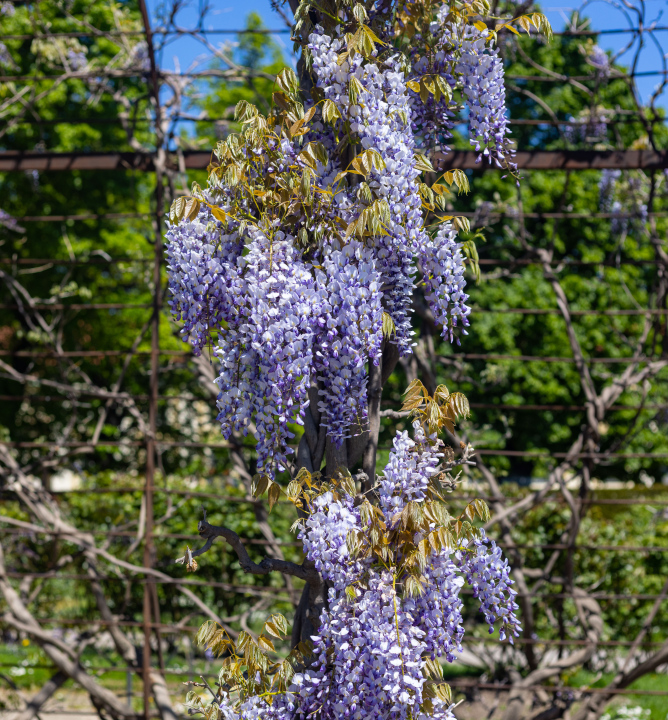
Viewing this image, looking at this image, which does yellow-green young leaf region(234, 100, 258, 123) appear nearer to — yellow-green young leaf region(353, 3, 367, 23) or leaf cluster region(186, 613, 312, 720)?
yellow-green young leaf region(353, 3, 367, 23)

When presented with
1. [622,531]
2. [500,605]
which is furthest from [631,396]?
[500,605]

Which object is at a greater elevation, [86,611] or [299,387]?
[299,387]

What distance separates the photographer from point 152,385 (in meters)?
2.90

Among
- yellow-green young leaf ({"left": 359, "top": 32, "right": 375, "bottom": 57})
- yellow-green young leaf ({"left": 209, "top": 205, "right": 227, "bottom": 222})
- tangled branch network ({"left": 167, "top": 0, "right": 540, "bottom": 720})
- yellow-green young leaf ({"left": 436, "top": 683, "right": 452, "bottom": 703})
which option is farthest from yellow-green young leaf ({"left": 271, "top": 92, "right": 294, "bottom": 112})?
yellow-green young leaf ({"left": 436, "top": 683, "right": 452, "bottom": 703})

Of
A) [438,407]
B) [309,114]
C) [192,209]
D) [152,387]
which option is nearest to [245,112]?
[309,114]

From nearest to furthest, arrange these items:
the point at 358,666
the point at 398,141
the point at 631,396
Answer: the point at 358,666, the point at 398,141, the point at 631,396

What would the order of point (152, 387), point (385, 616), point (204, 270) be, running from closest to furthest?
point (385, 616)
point (204, 270)
point (152, 387)

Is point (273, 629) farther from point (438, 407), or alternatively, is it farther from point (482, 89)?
point (482, 89)

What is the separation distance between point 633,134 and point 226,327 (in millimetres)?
13129

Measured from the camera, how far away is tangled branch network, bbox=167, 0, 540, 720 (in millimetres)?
1454

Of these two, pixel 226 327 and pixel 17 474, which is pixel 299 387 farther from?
pixel 17 474

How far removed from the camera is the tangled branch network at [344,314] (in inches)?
57.2

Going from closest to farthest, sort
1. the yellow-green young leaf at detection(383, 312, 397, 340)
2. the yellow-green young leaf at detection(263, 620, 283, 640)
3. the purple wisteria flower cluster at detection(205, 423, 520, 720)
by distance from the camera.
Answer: the purple wisteria flower cluster at detection(205, 423, 520, 720) < the yellow-green young leaf at detection(383, 312, 397, 340) < the yellow-green young leaf at detection(263, 620, 283, 640)

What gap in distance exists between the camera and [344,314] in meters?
1.46
